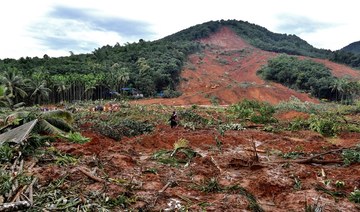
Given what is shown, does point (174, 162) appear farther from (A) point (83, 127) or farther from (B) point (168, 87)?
(B) point (168, 87)

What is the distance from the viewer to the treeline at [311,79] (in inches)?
2180

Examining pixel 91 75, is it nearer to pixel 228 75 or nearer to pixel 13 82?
pixel 13 82

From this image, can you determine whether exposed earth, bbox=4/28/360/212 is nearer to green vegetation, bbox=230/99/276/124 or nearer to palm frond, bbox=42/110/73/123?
palm frond, bbox=42/110/73/123

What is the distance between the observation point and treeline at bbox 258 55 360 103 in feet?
182

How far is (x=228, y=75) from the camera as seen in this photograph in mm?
72438

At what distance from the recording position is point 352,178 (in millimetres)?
9477

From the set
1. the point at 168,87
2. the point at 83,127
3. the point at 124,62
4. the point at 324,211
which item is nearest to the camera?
the point at 324,211

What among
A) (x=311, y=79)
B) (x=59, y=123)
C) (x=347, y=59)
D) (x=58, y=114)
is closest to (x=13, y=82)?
(x=58, y=114)

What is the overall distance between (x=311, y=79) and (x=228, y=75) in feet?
57.1

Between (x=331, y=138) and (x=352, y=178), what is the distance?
9790 millimetres

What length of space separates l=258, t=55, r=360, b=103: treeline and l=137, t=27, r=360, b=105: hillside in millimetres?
2542

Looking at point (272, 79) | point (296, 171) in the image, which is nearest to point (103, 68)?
point (272, 79)

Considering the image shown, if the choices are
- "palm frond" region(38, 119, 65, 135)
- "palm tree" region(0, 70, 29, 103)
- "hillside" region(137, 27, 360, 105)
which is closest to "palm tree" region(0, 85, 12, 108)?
"palm frond" region(38, 119, 65, 135)

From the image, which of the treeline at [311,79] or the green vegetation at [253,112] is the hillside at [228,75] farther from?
the green vegetation at [253,112]
